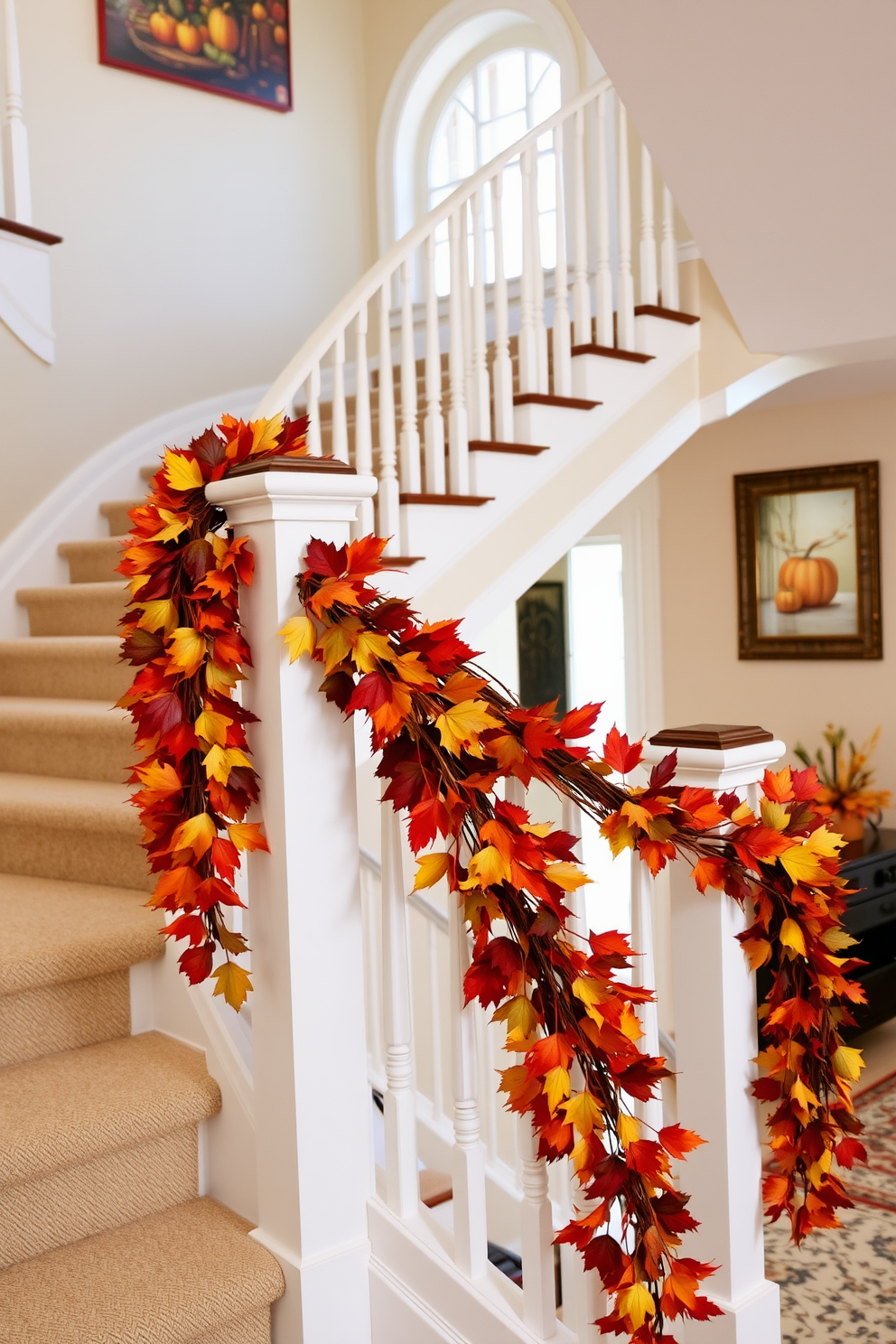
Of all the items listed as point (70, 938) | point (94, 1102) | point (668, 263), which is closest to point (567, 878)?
point (94, 1102)

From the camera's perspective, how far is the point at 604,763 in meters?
1.33

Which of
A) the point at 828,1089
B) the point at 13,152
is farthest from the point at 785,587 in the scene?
the point at 828,1089

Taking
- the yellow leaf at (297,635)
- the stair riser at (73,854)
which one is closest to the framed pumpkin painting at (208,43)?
the stair riser at (73,854)

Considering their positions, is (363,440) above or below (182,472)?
above

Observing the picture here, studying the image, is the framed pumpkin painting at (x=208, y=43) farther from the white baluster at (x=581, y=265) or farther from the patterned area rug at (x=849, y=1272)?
the patterned area rug at (x=849, y=1272)

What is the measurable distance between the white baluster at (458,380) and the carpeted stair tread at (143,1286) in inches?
85.0

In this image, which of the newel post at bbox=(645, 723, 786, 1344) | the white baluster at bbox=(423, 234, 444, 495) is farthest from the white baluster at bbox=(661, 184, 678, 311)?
the newel post at bbox=(645, 723, 786, 1344)

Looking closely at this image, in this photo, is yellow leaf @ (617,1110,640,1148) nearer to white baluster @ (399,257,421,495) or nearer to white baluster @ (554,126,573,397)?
white baluster @ (399,257,421,495)

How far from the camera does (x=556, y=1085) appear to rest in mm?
1226

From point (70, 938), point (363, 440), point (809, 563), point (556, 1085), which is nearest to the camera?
point (556, 1085)

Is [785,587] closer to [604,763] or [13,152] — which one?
[13,152]

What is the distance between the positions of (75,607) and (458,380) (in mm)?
1313

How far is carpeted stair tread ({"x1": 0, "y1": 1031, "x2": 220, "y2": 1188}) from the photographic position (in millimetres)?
1507

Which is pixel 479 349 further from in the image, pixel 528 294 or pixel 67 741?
pixel 67 741
